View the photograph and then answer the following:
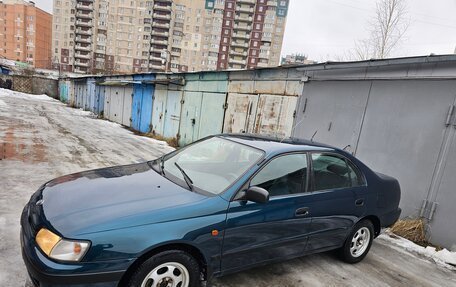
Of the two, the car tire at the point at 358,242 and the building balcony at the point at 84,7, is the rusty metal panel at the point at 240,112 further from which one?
the building balcony at the point at 84,7

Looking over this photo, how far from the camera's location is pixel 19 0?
277ft

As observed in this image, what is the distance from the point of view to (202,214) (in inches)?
92.6

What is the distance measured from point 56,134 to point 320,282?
11.4m

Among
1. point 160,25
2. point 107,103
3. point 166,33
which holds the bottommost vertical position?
point 107,103

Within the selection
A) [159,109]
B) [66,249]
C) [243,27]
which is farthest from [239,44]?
[66,249]

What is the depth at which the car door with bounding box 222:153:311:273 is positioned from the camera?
8.30 feet

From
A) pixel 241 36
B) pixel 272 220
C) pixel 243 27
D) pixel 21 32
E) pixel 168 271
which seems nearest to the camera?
pixel 168 271

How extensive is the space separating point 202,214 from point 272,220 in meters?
0.76

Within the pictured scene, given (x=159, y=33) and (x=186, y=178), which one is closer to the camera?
(x=186, y=178)

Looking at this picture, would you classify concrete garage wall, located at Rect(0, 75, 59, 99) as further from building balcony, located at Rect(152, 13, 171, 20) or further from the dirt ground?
the dirt ground

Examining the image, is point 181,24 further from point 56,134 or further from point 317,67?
point 317,67

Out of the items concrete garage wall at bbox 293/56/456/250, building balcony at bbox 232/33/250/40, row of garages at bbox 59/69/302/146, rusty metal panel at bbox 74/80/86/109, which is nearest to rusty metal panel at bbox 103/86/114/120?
row of garages at bbox 59/69/302/146

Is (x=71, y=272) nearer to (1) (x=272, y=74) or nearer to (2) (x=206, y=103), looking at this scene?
(1) (x=272, y=74)

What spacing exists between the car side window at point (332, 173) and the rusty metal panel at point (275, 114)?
12.9ft
